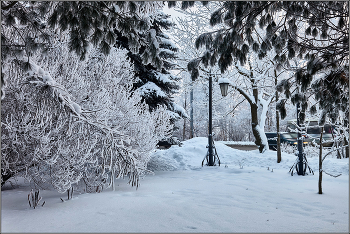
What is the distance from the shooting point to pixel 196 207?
5406mm

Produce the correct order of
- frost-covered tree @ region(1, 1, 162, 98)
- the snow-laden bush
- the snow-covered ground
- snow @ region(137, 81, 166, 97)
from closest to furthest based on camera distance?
1. frost-covered tree @ region(1, 1, 162, 98)
2. the snow-covered ground
3. the snow-laden bush
4. snow @ region(137, 81, 166, 97)

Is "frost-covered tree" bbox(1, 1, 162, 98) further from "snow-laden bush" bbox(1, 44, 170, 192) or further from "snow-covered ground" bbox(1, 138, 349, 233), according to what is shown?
"snow-covered ground" bbox(1, 138, 349, 233)

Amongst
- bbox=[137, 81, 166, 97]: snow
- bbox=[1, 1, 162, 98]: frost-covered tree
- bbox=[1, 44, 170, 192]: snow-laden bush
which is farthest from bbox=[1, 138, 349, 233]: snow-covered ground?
bbox=[137, 81, 166, 97]: snow

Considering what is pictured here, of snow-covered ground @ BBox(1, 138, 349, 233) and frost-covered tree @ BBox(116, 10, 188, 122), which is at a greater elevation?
frost-covered tree @ BBox(116, 10, 188, 122)

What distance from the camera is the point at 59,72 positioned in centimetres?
680

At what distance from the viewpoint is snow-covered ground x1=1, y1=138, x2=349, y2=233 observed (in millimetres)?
4281

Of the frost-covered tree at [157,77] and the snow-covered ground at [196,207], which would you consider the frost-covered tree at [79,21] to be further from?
the frost-covered tree at [157,77]

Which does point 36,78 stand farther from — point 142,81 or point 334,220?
point 142,81

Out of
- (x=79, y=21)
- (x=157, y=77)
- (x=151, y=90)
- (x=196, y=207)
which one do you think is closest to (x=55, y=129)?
(x=79, y=21)

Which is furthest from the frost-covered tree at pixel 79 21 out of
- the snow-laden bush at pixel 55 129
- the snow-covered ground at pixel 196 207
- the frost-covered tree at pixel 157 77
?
the frost-covered tree at pixel 157 77

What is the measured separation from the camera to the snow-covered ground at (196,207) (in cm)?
428

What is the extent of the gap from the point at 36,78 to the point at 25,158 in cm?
202

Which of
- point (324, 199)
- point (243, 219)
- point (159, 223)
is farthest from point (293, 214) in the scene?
point (159, 223)

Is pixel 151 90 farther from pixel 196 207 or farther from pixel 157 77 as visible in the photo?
pixel 196 207
